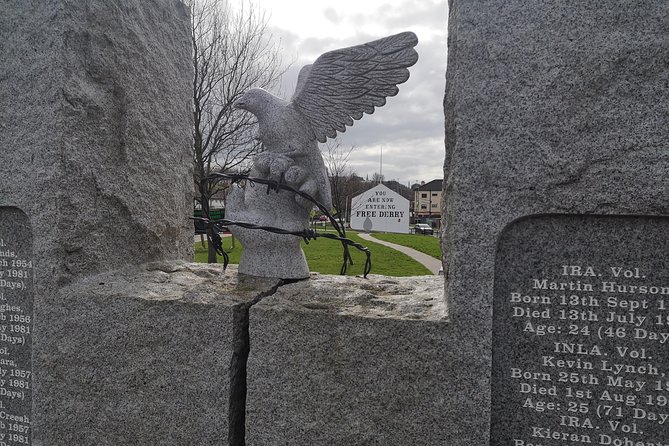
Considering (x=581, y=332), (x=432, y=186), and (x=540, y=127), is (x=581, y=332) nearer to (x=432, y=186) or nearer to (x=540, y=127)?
(x=540, y=127)

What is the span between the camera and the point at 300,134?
2.46m

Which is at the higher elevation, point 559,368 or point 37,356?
point 559,368

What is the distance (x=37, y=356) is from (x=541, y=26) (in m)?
3.10

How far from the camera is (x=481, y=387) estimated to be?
5.65ft

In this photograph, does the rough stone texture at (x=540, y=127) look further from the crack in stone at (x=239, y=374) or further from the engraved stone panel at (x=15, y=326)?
the engraved stone panel at (x=15, y=326)

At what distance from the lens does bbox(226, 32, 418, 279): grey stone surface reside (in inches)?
92.0

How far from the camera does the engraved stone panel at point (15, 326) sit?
7.71 feet

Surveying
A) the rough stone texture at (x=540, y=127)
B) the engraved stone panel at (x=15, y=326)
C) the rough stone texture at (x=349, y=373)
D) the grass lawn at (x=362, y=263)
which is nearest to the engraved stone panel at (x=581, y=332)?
the rough stone texture at (x=540, y=127)

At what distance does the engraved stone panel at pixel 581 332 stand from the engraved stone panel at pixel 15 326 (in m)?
2.61

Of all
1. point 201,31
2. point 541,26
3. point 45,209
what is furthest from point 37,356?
point 201,31

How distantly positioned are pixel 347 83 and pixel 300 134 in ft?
1.37

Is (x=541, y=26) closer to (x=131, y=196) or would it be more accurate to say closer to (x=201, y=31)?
(x=131, y=196)

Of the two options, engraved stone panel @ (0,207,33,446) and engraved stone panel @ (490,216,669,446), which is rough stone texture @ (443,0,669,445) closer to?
engraved stone panel @ (490,216,669,446)

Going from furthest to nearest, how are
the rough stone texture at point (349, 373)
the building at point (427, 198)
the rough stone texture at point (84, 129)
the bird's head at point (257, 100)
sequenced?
the building at point (427, 198)
the bird's head at point (257, 100)
the rough stone texture at point (84, 129)
the rough stone texture at point (349, 373)
